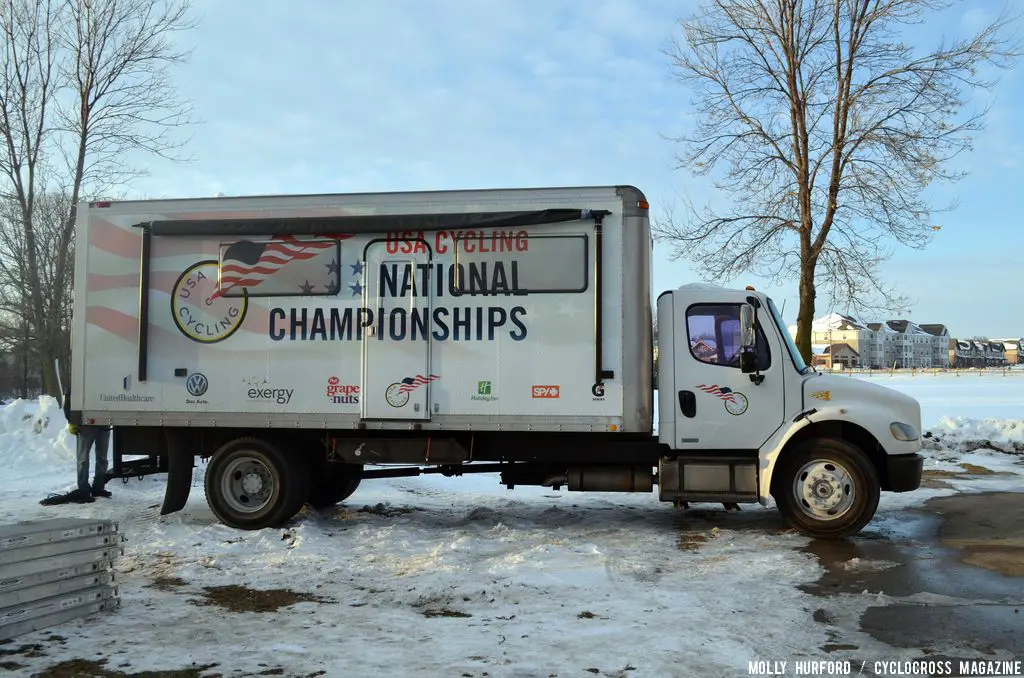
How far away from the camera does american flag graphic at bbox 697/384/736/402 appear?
7430 millimetres

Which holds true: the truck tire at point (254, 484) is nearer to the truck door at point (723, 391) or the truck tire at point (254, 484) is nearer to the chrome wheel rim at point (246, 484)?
the chrome wheel rim at point (246, 484)

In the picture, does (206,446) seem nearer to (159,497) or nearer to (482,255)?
(159,497)

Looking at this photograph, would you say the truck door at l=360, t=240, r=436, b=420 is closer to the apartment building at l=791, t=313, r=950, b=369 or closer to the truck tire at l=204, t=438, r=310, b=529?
the truck tire at l=204, t=438, r=310, b=529

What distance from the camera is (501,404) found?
722cm

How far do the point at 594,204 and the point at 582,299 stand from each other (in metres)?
0.94

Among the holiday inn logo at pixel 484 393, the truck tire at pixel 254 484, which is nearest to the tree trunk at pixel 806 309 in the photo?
the holiday inn logo at pixel 484 393

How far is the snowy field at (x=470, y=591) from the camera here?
14.0ft

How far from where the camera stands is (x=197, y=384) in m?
7.67

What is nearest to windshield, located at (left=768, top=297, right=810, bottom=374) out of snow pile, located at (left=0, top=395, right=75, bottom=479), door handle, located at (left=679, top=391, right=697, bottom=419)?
door handle, located at (left=679, top=391, right=697, bottom=419)

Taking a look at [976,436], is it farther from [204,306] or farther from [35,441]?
[35,441]

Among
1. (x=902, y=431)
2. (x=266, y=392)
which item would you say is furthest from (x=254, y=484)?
(x=902, y=431)

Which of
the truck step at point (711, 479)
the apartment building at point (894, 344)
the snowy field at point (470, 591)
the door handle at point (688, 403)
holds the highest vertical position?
the apartment building at point (894, 344)

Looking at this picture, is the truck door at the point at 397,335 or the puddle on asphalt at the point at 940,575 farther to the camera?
the truck door at the point at 397,335

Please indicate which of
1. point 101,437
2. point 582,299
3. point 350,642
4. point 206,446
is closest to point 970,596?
point 582,299
